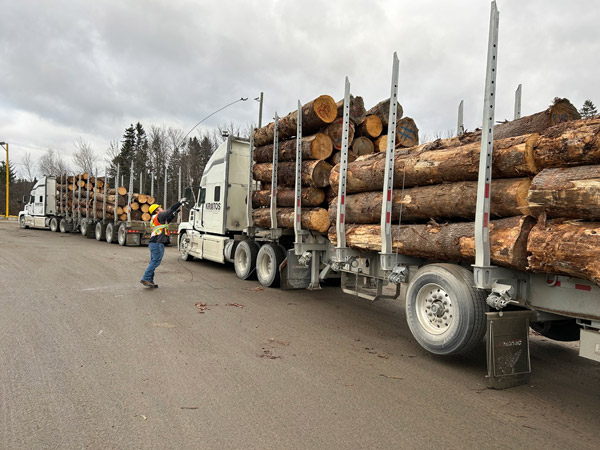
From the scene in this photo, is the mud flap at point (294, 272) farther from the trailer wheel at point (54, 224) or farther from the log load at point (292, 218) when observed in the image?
the trailer wheel at point (54, 224)

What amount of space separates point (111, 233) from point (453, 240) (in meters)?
19.4

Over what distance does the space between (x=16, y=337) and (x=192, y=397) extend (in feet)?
10.1

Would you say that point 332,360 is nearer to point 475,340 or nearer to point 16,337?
point 475,340

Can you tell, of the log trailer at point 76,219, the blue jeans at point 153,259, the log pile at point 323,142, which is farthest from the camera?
the log trailer at point 76,219

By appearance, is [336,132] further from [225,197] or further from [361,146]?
[225,197]

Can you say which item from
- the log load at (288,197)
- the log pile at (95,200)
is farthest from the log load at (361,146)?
the log pile at (95,200)

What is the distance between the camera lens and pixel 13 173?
72562 millimetres

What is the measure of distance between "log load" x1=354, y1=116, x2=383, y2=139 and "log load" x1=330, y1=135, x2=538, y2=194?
5.42 ft

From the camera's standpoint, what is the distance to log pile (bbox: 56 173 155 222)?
20906mm

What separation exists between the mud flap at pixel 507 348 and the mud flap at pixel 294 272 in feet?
16.4

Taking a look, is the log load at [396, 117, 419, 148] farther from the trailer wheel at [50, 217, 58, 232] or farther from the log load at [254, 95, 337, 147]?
the trailer wheel at [50, 217, 58, 232]

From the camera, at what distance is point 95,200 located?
73.3 ft

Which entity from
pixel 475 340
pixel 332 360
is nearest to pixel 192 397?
pixel 332 360

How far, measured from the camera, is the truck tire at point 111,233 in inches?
810
